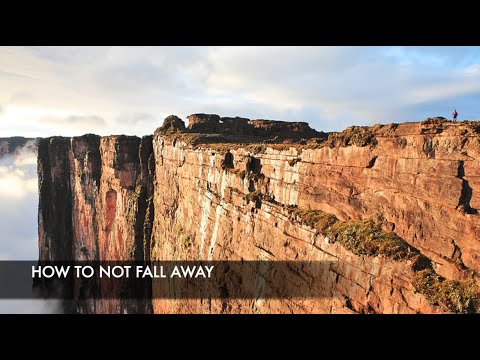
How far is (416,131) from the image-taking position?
32.4 feet

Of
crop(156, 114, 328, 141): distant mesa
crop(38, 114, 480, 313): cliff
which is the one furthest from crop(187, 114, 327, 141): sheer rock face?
crop(38, 114, 480, 313): cliff

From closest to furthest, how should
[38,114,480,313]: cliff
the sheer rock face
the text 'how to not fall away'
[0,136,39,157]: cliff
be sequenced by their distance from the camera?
1. [38,114,480,313]: cliff
2. the text 'how to not fall away'
3. the sheer rock face
4. [0,136,39,157]: cliff

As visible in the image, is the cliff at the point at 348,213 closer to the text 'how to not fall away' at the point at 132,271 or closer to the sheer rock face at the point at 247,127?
→ the text 'how to not fall away' at the point at 132,271

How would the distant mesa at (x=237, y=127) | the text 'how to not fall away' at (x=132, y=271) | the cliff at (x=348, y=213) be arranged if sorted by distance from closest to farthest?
the cliff at (x=348, y=213), the text 'how to not fall away' at (x=132, y=271), the distant mesa at (x=237, y=127)

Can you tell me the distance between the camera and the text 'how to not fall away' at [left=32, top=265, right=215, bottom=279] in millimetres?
24747

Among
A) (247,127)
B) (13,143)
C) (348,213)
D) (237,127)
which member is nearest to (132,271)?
(237,127)

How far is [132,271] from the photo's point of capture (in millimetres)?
42312

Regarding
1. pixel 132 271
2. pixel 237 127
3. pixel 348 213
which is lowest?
pixel 132 271

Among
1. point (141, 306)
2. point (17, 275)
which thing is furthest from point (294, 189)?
point (17, 275)

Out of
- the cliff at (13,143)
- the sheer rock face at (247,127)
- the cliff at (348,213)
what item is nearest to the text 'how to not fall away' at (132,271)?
the cliff at (348,213)

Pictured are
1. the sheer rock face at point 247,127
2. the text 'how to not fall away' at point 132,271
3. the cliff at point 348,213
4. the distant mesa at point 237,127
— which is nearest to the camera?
the cliff at point 348,213

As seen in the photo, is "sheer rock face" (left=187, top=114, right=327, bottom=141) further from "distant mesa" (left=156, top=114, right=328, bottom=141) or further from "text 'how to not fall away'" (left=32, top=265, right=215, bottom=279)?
"text 'how to not fall away'" (left=32, top=265, right=215, bottom=279)

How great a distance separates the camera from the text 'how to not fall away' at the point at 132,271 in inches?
974

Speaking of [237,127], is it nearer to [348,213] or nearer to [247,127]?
[247,127]
